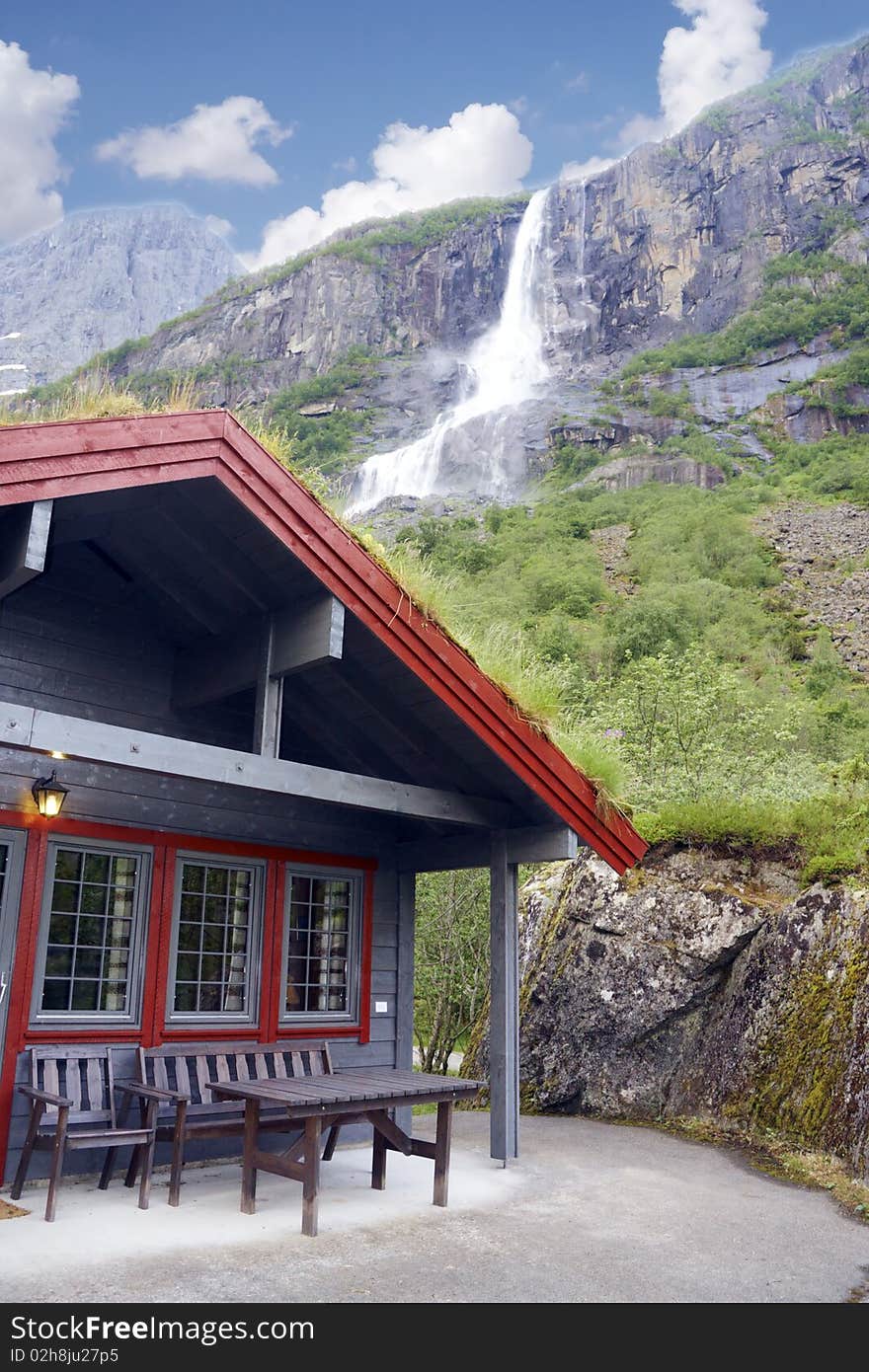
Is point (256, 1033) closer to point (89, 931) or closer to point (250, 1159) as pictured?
point (89, 931)

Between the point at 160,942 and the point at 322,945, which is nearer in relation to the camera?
the point at 160,942

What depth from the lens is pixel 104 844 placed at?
630 cm

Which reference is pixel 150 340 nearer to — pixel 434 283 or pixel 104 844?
pixel 434 283

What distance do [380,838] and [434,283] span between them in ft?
300

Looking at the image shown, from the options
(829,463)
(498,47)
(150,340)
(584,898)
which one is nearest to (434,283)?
(150,340)

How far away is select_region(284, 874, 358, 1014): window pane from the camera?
285 inches

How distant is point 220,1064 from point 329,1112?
135 cm


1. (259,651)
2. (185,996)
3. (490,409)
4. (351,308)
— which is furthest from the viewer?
(351,308)

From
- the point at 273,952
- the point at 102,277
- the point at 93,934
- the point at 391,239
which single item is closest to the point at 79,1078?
the point at 93,934

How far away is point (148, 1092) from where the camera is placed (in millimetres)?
5535

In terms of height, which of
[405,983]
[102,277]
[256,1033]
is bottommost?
[256,1033]

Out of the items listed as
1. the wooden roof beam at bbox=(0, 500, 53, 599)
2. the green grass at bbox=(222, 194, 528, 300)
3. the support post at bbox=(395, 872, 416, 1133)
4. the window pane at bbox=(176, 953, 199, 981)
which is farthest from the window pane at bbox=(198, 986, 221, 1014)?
the green grass at bbox=(222, 194, 528, 300)

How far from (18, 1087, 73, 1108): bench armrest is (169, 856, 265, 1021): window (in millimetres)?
1069
